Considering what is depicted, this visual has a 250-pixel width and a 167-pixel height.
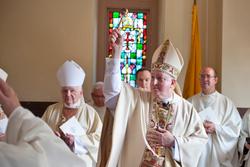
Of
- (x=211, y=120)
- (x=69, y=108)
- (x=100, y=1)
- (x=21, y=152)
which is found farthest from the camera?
(x=100, y=1)

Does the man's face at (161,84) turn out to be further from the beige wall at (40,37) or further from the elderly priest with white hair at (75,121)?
the beige wall at (40,37)

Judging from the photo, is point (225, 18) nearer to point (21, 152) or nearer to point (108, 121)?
point (108, 121)

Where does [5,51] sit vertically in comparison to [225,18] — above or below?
below

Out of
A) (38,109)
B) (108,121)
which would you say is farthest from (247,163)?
(38,109)

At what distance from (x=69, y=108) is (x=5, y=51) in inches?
131

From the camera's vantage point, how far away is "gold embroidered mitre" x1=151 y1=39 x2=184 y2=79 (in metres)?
3.93

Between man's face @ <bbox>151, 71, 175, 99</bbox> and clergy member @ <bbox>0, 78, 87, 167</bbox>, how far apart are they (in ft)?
7.52

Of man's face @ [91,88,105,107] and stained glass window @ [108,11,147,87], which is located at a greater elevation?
stained glass window @ [108,11,147,87]

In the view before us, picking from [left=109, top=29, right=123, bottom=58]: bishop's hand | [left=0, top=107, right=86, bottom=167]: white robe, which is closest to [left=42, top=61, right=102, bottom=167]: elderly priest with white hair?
[left=109, top=29, right=123, bottom=58]: bishop's hand

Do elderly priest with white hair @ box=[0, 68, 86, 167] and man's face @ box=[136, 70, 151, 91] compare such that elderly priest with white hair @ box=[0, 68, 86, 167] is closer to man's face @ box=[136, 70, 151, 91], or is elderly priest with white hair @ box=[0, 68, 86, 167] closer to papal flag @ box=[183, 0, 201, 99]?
man's face @ box=[136, 70, 151, 91]

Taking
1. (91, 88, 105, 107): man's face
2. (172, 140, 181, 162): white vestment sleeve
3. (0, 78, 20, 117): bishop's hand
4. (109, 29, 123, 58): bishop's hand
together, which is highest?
(109, 29, 123, 58): bishop's hand

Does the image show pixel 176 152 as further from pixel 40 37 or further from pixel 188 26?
pixel 40 37

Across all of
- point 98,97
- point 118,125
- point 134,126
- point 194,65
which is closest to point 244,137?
point 194,65

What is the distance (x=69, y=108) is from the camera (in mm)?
4848
